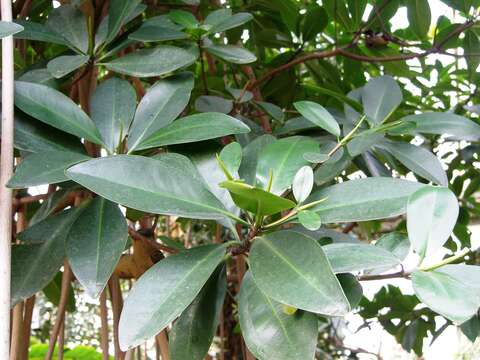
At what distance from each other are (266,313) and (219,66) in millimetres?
752

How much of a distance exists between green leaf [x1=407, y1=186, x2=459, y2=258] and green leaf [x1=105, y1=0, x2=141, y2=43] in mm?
334

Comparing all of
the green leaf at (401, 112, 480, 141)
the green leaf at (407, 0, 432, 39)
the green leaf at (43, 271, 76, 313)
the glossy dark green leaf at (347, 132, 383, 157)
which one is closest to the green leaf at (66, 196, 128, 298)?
the glossy dark green leaf at (347, 132, 383, 157)

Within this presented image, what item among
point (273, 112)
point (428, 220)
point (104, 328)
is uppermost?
point (273, 112)

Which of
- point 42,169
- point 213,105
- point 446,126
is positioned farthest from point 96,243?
point 446,126

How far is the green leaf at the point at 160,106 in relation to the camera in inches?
19.4

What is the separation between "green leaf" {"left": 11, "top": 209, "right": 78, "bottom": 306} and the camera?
0.44 m

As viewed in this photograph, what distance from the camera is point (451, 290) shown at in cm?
34

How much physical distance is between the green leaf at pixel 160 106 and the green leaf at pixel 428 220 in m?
0.22

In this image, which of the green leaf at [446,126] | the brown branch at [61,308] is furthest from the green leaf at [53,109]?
the green leaf at [446,126]

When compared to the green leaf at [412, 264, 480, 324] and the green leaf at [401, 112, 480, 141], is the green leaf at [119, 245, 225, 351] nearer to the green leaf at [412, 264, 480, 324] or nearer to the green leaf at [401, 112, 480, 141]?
the green leaf at [412, 264, 480, 324]

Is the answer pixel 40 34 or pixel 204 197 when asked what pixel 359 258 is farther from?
pixel 40 34

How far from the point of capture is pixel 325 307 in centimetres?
32

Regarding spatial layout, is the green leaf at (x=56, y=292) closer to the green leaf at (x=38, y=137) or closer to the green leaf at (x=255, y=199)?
the green leaf at (x=38, y=137)

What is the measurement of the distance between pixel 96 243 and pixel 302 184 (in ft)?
0.50
